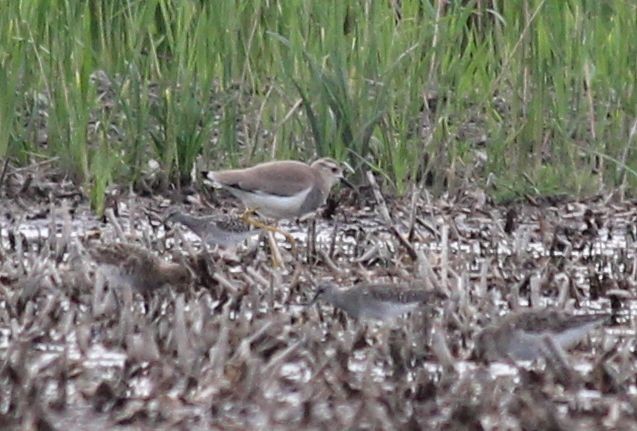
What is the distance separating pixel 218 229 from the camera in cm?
758

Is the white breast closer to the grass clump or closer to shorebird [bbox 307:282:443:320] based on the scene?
the grass clump

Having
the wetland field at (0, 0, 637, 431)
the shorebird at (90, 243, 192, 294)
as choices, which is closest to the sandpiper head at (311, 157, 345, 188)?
the wetland field at (0, 0, 637, 431)

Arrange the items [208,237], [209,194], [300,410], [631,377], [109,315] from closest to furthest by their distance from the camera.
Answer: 1. [300,410]
2. [631,377]
3. [109,315]
4. [208,237]
5. [209,194]

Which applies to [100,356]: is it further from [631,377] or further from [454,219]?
[454,219]

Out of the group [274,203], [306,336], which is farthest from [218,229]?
[306,336]

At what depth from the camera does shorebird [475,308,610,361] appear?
5.18 metres

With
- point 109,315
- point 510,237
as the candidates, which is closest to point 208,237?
point 510,237

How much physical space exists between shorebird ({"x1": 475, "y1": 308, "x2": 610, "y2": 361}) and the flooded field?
6cm

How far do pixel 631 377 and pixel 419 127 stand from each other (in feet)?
15.0

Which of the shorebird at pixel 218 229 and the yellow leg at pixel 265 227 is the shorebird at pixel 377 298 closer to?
the yellow leg at pixel 265 227

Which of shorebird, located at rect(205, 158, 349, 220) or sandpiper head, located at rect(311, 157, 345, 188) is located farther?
sandpiper head, located at rect(311, 157, 345, 188)

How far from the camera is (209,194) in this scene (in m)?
9.18

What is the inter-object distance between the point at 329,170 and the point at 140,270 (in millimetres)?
2668

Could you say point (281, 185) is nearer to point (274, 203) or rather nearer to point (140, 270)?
point (274, 203)
